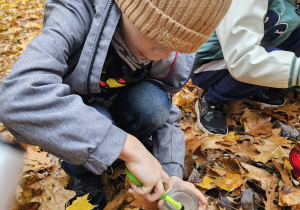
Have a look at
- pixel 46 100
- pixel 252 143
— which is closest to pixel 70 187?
pixel 46 100

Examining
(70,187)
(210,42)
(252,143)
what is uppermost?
(210,42)

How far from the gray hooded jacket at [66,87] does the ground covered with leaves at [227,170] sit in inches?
15.8

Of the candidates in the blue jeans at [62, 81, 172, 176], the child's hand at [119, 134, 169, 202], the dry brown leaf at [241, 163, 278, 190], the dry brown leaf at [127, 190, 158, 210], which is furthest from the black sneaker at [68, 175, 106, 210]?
the dry brown leaf at [241, 163, 278, 190]

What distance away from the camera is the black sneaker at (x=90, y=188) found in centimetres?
133

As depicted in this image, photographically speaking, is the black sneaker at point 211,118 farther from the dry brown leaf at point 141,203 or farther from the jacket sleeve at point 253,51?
the dry brown leaf at point 141,203

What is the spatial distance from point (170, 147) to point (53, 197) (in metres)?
0.64

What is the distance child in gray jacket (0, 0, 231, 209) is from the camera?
0.84 m

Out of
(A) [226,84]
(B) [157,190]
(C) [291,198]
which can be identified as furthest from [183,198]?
(A) [226,84]

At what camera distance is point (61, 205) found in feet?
4.20

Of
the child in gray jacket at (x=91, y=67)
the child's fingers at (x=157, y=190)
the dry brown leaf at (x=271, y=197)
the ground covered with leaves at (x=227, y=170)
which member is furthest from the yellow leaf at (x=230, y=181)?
the child's fingers at (x=157, y=190)

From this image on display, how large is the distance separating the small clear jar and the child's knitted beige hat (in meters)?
0.63

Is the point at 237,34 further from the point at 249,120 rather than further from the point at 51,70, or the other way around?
the point at 51,70

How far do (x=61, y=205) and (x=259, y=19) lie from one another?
145cm

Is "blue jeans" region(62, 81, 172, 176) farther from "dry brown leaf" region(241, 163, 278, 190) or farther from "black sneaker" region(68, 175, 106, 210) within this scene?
"dry brown leaf" region(241, 163, 278, 190)
